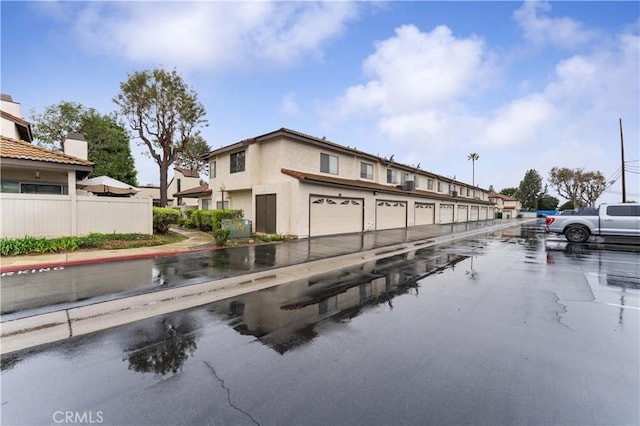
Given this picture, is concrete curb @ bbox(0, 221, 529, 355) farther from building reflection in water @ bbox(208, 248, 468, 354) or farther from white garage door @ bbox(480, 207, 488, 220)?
white garage door @ bbox(480, 207, 488, 220)

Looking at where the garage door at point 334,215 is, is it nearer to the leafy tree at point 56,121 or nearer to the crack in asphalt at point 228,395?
the crack in asphalt at point 228,395

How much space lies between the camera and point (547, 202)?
8506 centimetres

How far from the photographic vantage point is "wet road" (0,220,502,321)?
5.84m

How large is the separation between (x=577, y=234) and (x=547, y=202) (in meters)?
87.6

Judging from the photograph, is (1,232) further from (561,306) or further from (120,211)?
(561,306)

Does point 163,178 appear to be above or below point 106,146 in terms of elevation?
below

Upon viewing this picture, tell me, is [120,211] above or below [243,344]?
above

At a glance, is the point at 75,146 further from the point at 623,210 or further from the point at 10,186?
the point at 623,210

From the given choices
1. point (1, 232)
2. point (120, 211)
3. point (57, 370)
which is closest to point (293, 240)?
point (120, 211)

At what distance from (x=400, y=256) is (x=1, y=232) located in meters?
15.2

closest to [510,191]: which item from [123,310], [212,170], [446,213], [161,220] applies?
[446,213]

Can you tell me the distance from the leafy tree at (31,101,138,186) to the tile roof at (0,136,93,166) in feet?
83.7

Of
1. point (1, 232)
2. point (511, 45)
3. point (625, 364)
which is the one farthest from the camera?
point (511, 45)

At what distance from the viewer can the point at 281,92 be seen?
2338cm
